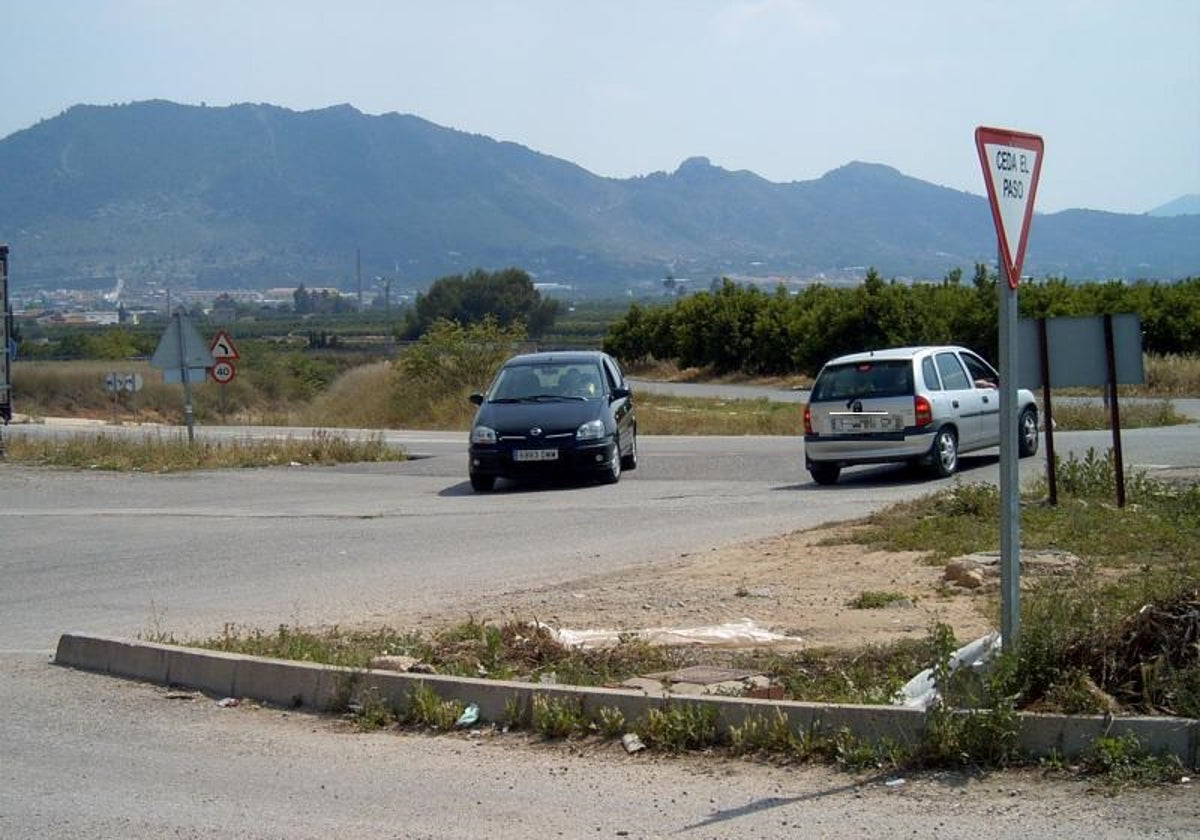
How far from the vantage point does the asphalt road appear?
6.49 metres

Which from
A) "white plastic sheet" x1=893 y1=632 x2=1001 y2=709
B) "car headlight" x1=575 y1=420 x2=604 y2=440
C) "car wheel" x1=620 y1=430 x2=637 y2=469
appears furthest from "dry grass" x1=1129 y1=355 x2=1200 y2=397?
"white plastic sheet" x1=893 y1=632 x2=1001 y2=709

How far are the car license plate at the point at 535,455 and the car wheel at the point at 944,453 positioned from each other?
4.76 metres

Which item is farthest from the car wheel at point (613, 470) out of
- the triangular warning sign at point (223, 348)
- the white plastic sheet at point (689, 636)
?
the triangular warning sign at point (223, 348)

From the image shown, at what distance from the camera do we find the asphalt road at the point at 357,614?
649cm

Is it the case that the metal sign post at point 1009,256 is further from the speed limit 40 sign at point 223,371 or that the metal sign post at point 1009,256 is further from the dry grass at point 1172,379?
the dry grass at point 1172,379

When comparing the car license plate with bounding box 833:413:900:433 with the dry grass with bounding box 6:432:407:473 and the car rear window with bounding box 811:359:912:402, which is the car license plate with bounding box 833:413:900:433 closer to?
the car rear window with bounding box 811:359:912:402

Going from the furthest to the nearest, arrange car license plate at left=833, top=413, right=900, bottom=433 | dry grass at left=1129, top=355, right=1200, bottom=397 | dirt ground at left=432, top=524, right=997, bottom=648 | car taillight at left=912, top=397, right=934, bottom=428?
dry grass at left=1129, top=355, right=1200, bottom=397 < car license plate at left=833, top=413, right=900, bottom=433 < car taillight at left=912, top=397, right=934, bottom=428 < dirt ground at left=432, top=524, right=997, bottom=648

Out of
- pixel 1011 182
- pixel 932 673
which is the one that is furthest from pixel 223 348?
pixel 1011 182

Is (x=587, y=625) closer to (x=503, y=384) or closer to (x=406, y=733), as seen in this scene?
(x=406, y=733)

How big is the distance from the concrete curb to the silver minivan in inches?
433

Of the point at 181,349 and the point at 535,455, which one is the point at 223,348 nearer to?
the point at 181,349

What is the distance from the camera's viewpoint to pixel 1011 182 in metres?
6.96

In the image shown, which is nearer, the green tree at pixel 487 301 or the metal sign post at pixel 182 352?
the metal sign post at pixel 182 352

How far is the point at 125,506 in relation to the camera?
20.3 m
